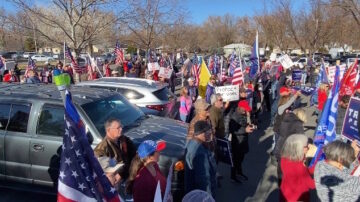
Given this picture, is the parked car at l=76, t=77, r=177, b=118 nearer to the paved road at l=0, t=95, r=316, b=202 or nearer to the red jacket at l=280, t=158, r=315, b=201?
the paved road at l=0, t=95, r=316, b=202

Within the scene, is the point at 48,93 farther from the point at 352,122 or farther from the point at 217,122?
the point at 352,122

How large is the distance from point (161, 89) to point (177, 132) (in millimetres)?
4143

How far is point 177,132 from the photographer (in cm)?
608

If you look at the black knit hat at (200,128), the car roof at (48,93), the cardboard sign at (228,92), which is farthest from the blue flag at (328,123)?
the car roof at (48,93)

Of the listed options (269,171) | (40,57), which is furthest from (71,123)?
(40,57)

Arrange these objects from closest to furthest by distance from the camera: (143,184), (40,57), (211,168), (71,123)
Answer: (71,123) → (143,184) → (211,168) → (40,57)

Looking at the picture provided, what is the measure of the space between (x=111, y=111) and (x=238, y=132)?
228cm

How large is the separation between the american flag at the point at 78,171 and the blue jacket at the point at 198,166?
1606 mm

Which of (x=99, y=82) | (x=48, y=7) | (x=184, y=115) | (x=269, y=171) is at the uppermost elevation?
(x=48, y=7)

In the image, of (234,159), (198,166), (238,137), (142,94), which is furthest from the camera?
(142,94)

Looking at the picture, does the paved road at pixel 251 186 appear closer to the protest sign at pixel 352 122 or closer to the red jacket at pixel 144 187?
the protest sign at pixel 352 122

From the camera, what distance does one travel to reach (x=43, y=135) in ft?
18.1

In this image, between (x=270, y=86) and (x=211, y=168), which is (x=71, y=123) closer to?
(x=211, y=168)

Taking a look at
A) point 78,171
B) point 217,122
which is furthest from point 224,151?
point 78,171
